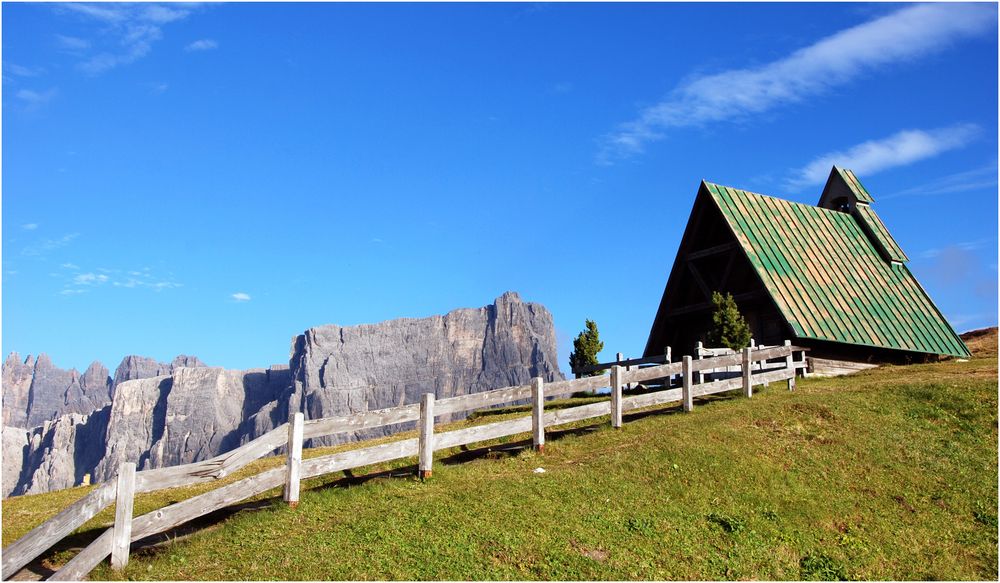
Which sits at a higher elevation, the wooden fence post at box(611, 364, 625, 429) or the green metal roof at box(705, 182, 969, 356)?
the green metal roof at box(705, 182, 969, 356)

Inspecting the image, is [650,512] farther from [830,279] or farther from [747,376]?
[830,279]

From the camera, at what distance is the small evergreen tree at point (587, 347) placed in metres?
36.5

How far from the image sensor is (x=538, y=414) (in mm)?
18062

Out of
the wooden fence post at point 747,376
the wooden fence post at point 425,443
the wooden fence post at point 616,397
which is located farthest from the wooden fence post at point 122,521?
the wooden fence post at point 747,376

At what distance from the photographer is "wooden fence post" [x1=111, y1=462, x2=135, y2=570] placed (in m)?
12.0

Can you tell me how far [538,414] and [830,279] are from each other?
809 inches

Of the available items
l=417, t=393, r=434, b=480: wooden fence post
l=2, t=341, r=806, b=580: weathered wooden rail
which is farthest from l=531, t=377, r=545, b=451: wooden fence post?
l=417, t=393, r=434, b=480: wooden fence post

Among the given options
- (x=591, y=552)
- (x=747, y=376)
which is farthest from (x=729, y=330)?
(x=591, y=552)

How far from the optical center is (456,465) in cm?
1694

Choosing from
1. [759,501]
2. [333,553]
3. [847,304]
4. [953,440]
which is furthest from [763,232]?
[333,553]

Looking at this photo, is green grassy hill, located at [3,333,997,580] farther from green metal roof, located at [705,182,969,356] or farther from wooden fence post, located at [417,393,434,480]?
green metal roof, located at [705,182,969,356]

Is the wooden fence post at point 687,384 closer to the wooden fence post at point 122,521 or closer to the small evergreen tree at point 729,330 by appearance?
the small evergreen tree at point 729,330

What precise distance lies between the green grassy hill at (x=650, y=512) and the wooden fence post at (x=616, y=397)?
0.32 meters

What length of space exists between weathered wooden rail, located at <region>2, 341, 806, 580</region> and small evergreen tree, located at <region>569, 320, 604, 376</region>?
50.6ft
